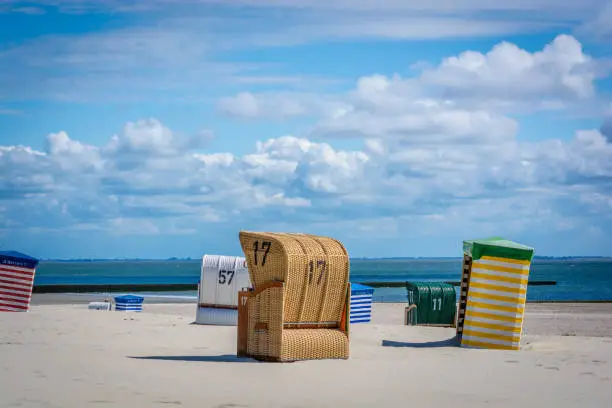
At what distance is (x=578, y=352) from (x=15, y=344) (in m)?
8.84

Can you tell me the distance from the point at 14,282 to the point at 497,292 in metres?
12.0

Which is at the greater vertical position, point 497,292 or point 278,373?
point 497,292

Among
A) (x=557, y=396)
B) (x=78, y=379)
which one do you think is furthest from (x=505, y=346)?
(x=78, y=379)

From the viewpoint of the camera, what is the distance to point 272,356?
487 inches

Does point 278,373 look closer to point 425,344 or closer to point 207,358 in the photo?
point 207,358

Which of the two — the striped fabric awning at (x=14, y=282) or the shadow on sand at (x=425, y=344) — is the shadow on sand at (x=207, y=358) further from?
the striped fabric awning at (x=14, y=282)

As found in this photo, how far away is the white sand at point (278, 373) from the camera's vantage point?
9227 mm

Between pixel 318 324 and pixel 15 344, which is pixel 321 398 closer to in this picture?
pixel 318 324

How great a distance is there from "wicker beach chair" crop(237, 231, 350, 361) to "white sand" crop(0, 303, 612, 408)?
36cm

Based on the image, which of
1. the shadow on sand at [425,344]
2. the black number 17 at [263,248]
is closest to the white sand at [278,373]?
the shadow on sand at [425,344]

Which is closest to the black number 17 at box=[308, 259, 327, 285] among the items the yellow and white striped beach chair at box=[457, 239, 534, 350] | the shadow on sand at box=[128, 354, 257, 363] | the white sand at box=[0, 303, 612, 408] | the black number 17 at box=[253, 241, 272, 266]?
the black number 17 at box=[253, 241, 272, 266]

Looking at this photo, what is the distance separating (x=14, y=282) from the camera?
21.5 metres

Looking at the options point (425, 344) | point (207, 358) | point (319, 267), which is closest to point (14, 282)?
point (207, 358)

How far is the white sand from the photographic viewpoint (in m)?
9.23
